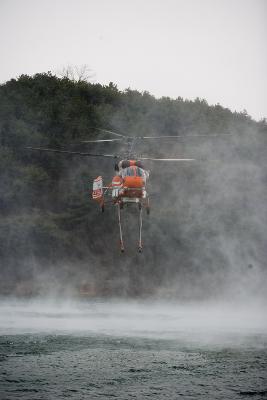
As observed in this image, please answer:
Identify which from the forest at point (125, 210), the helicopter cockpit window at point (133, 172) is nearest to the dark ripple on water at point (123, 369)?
the helicopter cockpit window at point (133, 172)

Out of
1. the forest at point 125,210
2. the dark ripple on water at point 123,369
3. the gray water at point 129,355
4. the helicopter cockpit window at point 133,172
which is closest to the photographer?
the dark ripple on water at point 123,369

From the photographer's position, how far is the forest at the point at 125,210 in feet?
214

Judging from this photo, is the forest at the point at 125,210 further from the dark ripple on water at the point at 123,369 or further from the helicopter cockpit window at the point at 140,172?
the dark ripple on water at the point at 123,369

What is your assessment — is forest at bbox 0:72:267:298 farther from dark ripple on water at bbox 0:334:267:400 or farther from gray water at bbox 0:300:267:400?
dark ripple on water at bbox 0:334:267:400

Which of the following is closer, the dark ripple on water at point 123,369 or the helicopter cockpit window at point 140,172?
the dark ripple on water at point 123,369

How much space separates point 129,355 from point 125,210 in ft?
125

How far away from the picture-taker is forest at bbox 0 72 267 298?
214ft

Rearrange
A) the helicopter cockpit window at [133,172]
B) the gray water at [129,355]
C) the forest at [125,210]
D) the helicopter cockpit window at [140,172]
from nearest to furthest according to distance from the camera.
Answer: the gray water at [129,355], the helicopter cockpit window at [133,172], the helicopter cockpit window at [140,172], the forest at [125,210]

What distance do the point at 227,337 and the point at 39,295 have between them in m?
27.6

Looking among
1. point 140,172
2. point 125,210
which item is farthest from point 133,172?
point 125,210

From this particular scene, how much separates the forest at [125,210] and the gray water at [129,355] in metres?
11.8

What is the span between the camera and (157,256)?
67812mm

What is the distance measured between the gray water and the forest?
38.6 ft

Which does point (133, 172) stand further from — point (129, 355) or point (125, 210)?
point (125, 210)
